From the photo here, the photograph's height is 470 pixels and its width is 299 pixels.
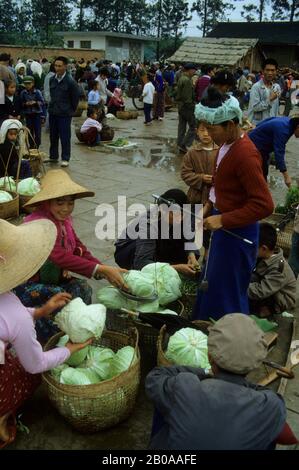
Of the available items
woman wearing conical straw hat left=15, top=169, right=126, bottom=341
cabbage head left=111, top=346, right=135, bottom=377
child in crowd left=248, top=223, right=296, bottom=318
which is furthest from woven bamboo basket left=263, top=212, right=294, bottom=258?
cabbage head left=111, top=346, right=135, bottom=377

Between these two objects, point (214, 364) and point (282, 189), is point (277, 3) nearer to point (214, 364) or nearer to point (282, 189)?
point (282, 189)

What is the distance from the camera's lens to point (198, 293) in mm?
3312

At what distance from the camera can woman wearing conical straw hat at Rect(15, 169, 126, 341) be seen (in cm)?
306

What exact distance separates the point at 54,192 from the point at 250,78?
1925cm

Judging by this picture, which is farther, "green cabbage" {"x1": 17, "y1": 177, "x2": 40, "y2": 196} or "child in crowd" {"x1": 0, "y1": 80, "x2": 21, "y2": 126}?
"child in crowd" {"x1": 0, "y1": 80, "x2": 21, "y2": 126}

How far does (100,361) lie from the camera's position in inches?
107

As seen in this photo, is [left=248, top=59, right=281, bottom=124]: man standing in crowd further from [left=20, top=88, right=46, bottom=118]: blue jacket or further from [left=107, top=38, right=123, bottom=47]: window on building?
[left=107, top=38, right=123, bottom=47]: window on building

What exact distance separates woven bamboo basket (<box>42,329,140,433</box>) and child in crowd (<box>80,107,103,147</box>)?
28.0ft

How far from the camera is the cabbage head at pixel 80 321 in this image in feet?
8.18

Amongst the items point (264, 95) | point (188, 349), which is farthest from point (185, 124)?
point (188, 349)

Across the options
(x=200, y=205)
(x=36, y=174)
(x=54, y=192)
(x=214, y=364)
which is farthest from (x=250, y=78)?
(x=214, y=364)

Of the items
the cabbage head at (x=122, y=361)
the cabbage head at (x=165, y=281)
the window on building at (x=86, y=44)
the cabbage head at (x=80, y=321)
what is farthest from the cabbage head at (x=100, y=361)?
the window on building at (x=86, y=44)

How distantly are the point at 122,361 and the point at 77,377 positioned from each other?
294mm

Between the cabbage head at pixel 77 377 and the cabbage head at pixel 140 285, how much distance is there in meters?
0.71
